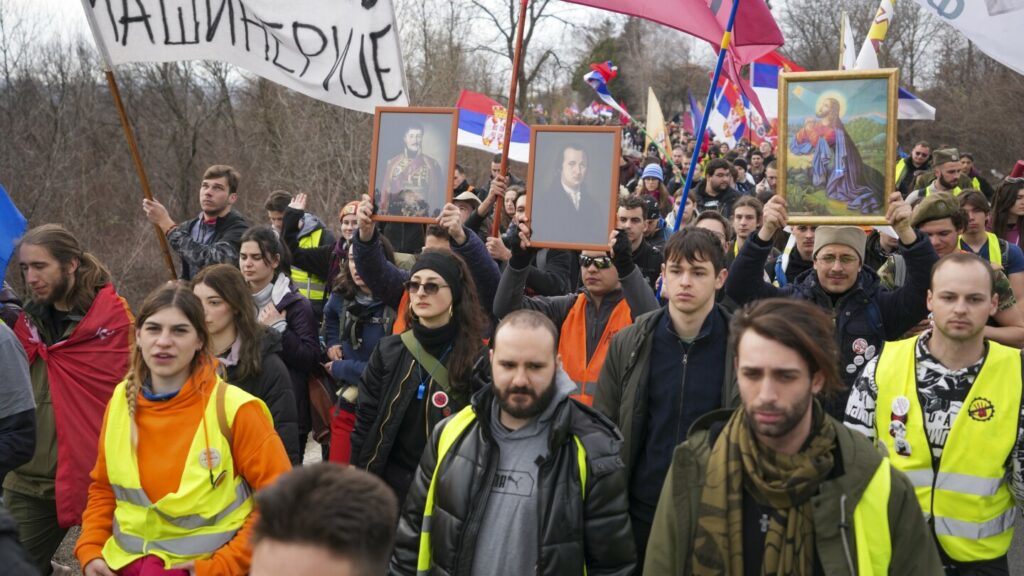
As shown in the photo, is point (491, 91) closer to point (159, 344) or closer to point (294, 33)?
point (294, 33)

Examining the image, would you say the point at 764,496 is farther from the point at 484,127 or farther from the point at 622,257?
the point at 484,127

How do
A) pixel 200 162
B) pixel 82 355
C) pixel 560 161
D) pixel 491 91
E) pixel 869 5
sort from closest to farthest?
pixel 82 355
pixel 560 161
pixel 200 162
pixel 491 91
pixel 869 5

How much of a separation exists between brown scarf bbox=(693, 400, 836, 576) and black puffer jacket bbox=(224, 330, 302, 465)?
7.22 feet

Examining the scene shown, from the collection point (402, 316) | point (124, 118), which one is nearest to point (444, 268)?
point (402, 316)

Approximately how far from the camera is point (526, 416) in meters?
3.65

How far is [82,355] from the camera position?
5219 millimetres

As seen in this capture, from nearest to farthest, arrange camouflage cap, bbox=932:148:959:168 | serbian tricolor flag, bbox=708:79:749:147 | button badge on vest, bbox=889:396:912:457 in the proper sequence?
button badge on vest, bbox=889:396:912:457 < camouflage cap, bbox=932:148:959:168 < serbian tricolor flag, bbox=708:79:749:147

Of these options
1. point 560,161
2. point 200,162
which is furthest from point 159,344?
point 200,162

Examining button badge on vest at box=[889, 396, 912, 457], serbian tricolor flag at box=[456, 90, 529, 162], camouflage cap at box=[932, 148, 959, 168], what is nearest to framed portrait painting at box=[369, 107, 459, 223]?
button badge on vest at box=[889, 396, 912, 457]

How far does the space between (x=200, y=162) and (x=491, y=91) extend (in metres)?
13.9

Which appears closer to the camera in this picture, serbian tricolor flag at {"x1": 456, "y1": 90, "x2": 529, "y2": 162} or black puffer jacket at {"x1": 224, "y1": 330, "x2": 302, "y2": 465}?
black puffer jacket at {"x1": 224, "y1": 330, "x2": 302, "y2": 465}

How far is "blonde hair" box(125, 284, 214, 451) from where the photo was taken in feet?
13.0

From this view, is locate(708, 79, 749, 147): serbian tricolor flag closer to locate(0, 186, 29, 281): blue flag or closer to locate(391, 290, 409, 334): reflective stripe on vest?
locate(391, 290, 409, 334): reflective stripe on vest

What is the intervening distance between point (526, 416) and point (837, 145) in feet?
7.54
